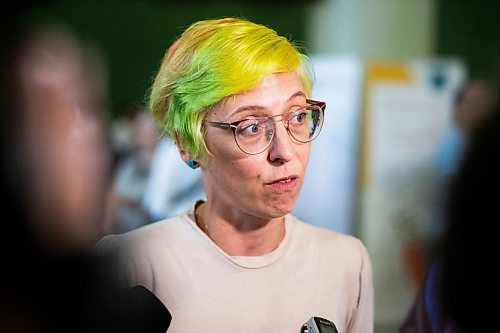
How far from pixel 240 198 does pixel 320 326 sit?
0.85ft

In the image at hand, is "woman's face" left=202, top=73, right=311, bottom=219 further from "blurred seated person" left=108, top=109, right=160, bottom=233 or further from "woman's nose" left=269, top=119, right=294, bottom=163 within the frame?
"blurred seated person" left=108, top=109, right=160, bottom=233

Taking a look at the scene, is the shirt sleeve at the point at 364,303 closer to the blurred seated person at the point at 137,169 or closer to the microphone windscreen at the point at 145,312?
the microphone windscreen at the point at 145,312

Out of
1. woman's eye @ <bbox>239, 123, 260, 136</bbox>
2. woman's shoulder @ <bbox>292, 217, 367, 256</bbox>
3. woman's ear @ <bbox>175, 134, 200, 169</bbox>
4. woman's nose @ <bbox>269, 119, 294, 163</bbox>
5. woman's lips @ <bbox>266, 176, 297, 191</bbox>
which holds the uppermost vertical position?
woman's eye @ <bbox>239, 123, 260, 136</bbox>

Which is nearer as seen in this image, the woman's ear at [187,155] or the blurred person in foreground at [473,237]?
the blurred person in foreground at [473,237]

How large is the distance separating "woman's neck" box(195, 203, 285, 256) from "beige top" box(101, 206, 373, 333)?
19 millimetres

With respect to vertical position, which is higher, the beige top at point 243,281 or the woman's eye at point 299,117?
the woman's eye at point 299,117

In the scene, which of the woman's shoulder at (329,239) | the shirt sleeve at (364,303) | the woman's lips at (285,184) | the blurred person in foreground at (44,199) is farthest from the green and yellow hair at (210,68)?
the blurred person in foreground at (44,199)

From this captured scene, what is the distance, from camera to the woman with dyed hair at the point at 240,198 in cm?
141

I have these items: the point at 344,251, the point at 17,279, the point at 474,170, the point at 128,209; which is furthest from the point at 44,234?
the point at 128,209

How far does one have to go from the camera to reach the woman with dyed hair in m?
1.41

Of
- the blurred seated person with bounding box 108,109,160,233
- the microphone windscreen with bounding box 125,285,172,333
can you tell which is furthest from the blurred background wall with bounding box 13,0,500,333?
the microphone windscreen with bounding box 125,285,172,333

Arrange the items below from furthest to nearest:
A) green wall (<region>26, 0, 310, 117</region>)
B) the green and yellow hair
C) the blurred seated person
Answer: green wall (<region>26, 0, 310, 117</region>)
the blurred seated person
the green and yellow hair

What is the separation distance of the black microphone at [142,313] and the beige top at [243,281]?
69 millimetres

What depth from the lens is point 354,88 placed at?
4.32 m
